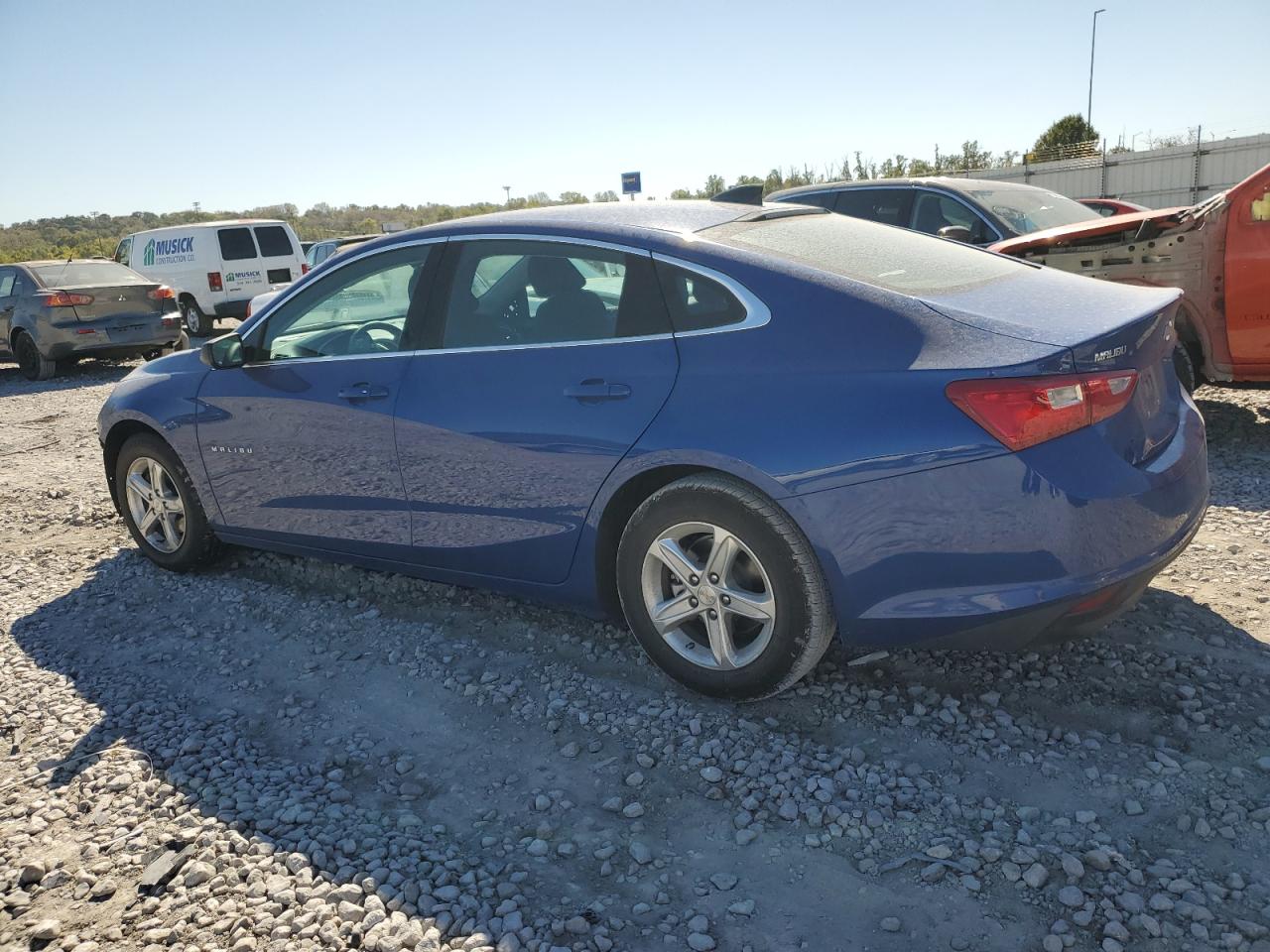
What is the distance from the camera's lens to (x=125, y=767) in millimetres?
3371

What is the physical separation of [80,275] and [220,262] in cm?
535

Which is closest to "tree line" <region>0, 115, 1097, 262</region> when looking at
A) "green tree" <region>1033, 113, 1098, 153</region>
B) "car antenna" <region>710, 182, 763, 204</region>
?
"green tree" <region>1033, 113, 1098, 153</region>

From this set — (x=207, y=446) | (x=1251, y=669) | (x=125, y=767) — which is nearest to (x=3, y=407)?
(x=207, y=446)

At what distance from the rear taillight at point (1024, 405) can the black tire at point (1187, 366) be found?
3.57 metres

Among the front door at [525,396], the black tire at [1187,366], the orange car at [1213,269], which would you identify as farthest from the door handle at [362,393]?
the orange car at [1213,269]

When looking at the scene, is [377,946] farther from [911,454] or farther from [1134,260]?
[1134,260]

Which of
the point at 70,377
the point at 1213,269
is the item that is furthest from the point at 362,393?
the point at 70,377

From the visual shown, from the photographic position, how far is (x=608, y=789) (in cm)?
310

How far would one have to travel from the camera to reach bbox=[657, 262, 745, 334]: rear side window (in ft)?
10.9

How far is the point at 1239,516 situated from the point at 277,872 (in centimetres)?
475

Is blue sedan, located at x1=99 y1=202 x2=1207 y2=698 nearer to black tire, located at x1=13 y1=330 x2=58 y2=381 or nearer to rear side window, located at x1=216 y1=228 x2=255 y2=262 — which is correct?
black tire, located at x1=13 y1=330 x2=58 y2=381

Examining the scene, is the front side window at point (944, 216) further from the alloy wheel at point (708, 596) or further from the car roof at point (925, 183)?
the alloy wheel at point (708, 596)

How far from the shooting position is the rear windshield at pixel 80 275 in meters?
13.6

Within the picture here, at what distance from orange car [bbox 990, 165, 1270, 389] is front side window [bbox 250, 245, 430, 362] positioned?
15.3 ft
